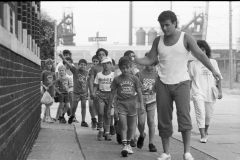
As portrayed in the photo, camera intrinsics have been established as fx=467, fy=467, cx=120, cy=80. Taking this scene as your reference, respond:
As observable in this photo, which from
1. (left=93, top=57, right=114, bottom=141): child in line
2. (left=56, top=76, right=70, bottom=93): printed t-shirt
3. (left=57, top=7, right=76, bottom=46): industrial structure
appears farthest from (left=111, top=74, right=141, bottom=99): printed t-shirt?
(left=57, top=7, right=76, bottom=46): industrial structure

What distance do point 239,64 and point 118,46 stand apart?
15.8 meters

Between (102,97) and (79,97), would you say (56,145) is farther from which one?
(79,97)

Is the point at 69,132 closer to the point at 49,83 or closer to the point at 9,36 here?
the point at 49,83

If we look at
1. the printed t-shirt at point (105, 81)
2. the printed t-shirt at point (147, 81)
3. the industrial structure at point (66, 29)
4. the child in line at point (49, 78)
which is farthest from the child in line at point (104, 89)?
the industrial structure at point (66, 29)

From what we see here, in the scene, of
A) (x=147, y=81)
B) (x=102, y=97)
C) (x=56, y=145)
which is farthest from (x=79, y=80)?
(x=147, y=81)

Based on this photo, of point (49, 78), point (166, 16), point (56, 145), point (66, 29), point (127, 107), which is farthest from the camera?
point (66, 29)

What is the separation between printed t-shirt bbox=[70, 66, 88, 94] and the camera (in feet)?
37.0

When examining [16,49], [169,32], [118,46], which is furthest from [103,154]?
[118,46]

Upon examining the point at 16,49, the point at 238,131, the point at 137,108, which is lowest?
the point at 238,131

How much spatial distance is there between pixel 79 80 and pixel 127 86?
14.1 ft

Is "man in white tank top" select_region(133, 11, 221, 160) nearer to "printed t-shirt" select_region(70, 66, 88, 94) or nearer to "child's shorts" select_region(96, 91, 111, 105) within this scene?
"child's shorts" select_region(96, 91, 111, 105)

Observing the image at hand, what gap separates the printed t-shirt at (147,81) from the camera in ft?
24.5

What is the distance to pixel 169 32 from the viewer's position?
5.91m

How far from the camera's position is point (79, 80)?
37.0 ft
